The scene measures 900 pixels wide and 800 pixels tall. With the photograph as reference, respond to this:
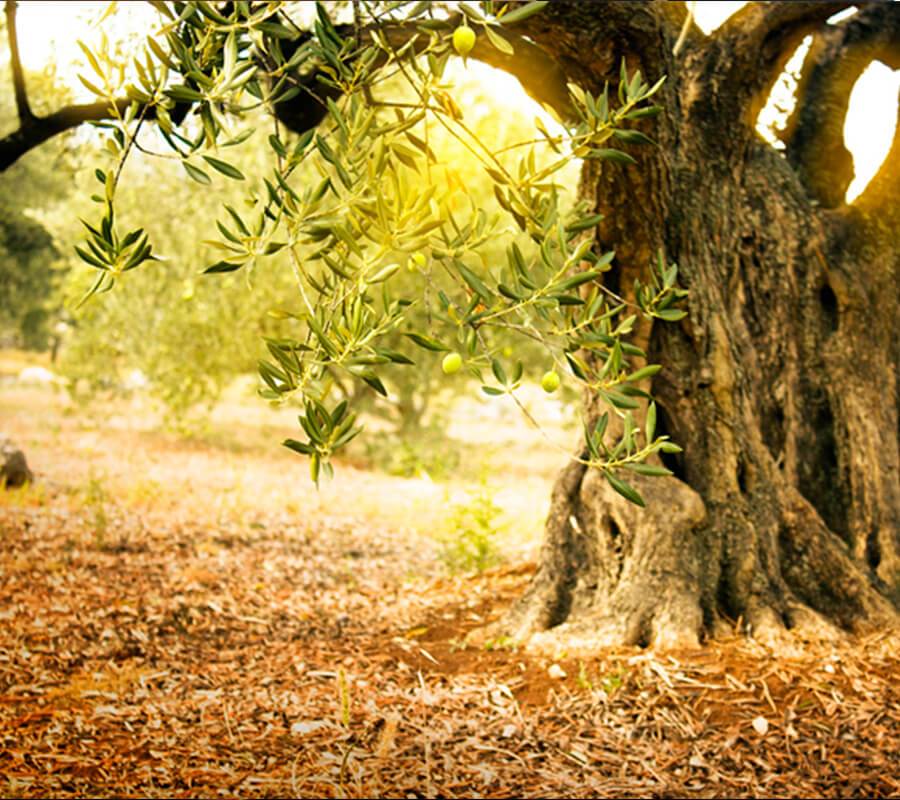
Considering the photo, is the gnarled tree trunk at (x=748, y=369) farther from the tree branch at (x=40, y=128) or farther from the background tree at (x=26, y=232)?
the background tree at (x=26, y=232)

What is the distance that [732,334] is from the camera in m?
5.02

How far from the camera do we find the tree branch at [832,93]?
575cm

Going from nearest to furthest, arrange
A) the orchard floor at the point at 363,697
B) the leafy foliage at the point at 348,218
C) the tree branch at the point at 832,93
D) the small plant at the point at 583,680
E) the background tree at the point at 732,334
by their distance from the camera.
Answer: the leafy foliage at the point at 348,218, the orchard floor at the point at 363,697, the small plant at the point at 583,680, the background tree at the point at 732,334, the tree branch at the point at 832,93

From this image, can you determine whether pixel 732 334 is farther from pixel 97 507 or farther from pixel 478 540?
pixel 97 507

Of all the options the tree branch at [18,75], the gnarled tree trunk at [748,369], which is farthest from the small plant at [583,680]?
the tree branch at [18,75]

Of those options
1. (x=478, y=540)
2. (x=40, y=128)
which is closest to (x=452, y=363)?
Result: (x=40, y=128)

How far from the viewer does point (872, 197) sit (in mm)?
5738

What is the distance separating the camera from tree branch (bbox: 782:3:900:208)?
18.9 feet

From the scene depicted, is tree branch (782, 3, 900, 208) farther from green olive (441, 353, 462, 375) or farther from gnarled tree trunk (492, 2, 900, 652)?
green olive (441, 353, 462, 375)

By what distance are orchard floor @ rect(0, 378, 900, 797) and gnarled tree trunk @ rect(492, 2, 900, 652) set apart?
0.37 metres

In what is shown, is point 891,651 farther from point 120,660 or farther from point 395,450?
point 395,450

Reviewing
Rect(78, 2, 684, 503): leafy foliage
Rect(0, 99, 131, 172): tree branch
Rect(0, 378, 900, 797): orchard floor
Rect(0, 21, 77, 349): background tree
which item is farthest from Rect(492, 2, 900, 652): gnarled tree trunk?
Rect(0, 21, 77, 349): background tree

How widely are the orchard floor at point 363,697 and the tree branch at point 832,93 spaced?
303cm

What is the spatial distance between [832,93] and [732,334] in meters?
2.09
